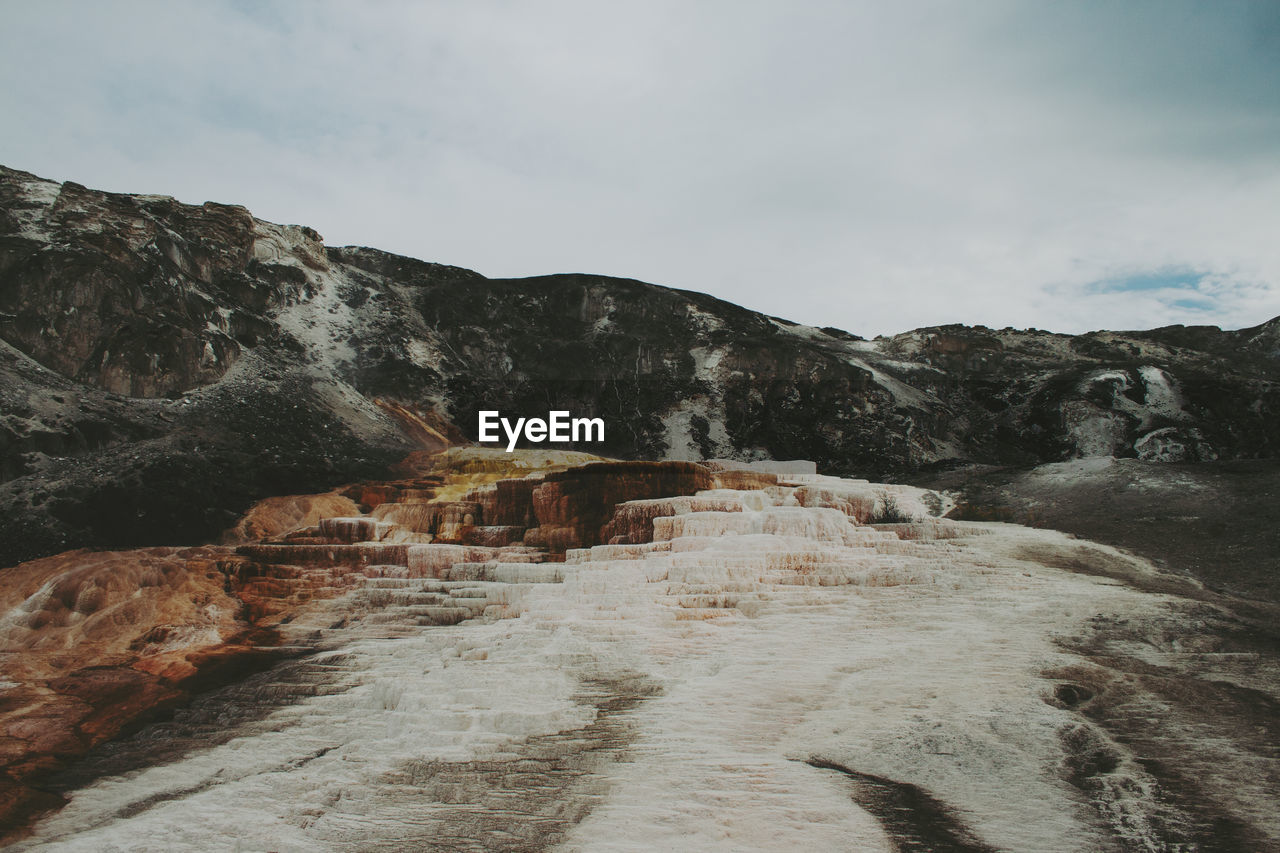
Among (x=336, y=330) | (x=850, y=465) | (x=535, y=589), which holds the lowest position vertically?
(x=535, y=589)

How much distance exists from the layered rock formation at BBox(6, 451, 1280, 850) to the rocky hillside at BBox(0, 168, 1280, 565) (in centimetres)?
426

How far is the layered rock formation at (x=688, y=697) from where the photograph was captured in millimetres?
5199

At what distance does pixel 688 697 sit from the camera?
745cm

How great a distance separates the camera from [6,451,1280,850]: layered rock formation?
17.1 ft

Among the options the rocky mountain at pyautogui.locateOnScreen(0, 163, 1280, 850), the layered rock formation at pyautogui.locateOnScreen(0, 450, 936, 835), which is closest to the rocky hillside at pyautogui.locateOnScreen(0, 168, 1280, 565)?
the rocky mountain at pyautogui.locateOnScreen(0, 163, 1280, 850)

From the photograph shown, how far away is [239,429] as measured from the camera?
680 inches

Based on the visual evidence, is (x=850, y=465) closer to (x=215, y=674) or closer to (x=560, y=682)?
(x=560, y=682)

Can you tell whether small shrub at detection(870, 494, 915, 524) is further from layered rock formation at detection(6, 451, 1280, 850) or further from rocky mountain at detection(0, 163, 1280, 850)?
layered rock formation at detection(6, 451, 1280, 850)

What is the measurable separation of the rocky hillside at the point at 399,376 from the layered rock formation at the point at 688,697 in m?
4.26

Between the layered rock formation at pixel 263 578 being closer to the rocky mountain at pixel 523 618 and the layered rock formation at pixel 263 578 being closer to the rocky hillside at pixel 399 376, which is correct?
the rocky mountain at pixel 523 618

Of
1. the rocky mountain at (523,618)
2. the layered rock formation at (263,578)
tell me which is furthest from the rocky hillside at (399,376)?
the layered rock formation at (263,578)

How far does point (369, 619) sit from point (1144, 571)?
1144 cm

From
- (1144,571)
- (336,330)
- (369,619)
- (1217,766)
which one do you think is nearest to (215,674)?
(369,619)

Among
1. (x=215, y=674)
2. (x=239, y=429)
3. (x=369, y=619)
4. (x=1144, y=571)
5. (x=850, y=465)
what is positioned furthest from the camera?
(x=850, y=465)
